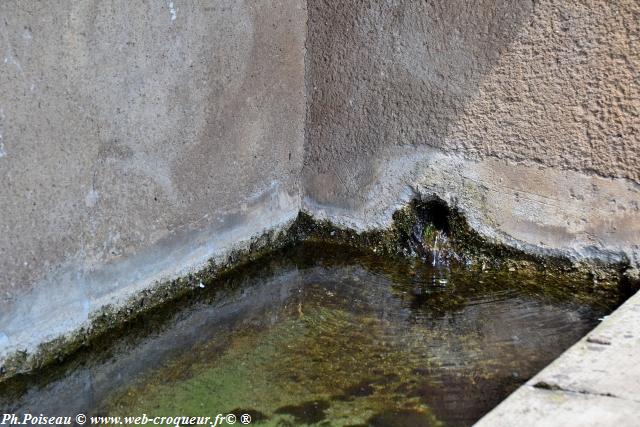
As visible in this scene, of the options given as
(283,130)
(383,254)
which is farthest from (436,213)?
(283,130)

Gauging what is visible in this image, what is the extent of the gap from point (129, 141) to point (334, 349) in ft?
3.55

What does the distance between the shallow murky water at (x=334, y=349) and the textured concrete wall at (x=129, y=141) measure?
220 millimetres

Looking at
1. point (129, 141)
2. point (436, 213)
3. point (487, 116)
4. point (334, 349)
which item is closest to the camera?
point (334, 349)

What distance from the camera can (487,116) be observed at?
356 cm

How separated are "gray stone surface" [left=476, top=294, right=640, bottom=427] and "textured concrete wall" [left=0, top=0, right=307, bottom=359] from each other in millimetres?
1659

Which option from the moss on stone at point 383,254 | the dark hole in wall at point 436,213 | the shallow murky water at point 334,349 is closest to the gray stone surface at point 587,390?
the shallow murky water at point 334,349

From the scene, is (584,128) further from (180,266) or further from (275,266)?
(180,266)

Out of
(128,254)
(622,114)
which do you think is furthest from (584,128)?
(128,254)

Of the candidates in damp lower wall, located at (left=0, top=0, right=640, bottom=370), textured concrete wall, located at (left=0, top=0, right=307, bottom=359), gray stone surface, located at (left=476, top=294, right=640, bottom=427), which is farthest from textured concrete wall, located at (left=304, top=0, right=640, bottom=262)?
gray stone surface, located at (left=476, top=294, right=640, bottom=427)

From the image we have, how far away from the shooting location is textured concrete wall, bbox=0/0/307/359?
9.17 feet

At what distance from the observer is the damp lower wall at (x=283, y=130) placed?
9.43ft

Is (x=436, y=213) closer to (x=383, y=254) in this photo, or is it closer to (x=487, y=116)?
(x=383, y=254)

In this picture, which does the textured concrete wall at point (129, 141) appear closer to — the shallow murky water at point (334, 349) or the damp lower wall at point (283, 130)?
the damp lower wall at point (283, 130)

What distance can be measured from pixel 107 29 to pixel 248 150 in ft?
3.11
